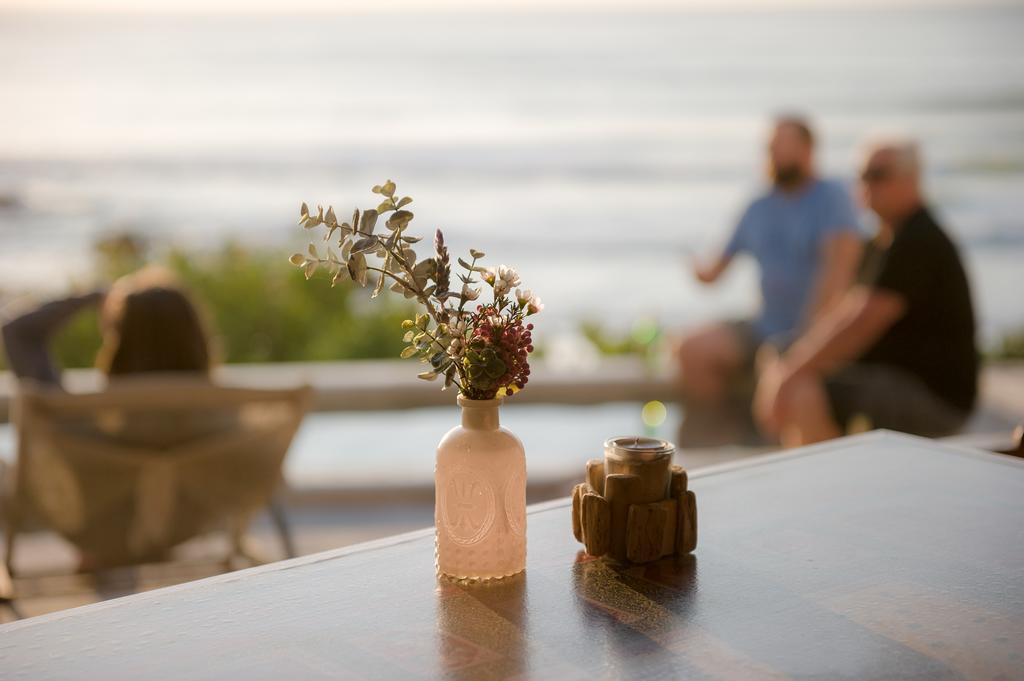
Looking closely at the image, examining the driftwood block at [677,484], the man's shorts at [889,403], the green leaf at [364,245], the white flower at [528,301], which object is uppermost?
the green leaf at [364,245]

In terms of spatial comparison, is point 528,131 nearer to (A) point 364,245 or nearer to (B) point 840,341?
(B) point 840,341

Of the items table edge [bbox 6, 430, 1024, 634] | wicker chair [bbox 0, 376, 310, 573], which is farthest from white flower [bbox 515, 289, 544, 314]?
wicker chair [bbox 0, 376, 310, 573]

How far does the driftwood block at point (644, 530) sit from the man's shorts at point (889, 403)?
92.6 inches

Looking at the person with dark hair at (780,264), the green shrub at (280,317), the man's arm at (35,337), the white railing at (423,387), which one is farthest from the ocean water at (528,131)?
the man's arm at (35,337)

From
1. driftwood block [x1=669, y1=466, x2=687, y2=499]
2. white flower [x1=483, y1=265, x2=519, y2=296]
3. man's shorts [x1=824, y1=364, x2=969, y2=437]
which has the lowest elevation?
man's shorts [x1=824, y1=364, x2=969, y2=437]

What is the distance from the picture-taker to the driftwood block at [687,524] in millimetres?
1487

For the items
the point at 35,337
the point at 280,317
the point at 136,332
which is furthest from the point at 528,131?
the point at 136,332

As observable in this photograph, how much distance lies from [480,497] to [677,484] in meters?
0.28

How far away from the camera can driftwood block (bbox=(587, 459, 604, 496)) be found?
1.53 m

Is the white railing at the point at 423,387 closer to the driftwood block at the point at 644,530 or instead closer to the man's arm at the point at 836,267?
the man's arm at the point at 836,267

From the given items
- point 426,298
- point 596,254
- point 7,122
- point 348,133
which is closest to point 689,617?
point 426,298

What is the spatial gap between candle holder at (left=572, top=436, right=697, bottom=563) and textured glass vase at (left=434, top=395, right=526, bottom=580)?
4.4 inches

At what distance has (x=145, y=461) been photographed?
115 inches

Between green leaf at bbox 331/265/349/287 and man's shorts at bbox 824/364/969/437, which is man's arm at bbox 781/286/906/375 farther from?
green leaf at bbox 331/265/349/287
